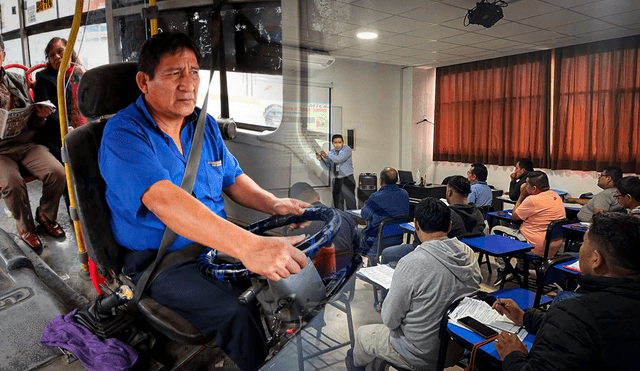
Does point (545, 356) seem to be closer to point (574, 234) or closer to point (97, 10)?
point (574, 234)

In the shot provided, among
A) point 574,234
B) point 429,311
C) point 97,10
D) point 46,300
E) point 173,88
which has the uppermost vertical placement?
point 97,10

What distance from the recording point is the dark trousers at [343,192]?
3.27 feet

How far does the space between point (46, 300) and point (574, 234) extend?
6.22 feet

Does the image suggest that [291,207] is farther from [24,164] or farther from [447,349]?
[24,164]

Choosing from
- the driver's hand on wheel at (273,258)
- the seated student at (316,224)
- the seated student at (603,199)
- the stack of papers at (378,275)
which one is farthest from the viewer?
the stack of papers at (378,275)

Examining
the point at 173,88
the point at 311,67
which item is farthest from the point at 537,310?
the point at 173,88

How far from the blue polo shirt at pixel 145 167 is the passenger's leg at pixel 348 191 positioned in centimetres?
31

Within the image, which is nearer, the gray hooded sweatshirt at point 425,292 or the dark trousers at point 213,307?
the dark trousers at point 213,307

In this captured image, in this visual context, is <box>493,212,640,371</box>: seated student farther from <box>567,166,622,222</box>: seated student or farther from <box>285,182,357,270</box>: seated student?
<box>285,182,357,270</box>: seated student

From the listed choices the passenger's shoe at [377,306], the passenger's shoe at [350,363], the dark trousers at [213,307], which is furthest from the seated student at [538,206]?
the dark trousers at [213,307]

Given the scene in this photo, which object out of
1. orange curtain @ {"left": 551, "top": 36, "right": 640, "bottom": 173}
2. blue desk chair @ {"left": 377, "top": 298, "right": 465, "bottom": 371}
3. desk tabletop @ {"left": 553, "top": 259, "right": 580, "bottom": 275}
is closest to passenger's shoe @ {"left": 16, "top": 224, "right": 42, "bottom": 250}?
blue desk chair @ {"left": 377, "top": 298, "right": 465, "bottom": 371}

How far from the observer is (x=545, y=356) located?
116 cm

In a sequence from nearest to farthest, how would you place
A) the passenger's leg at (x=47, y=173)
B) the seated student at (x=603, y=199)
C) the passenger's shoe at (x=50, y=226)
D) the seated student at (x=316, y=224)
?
the seated student at (x=603, y=199), the seated student at (x=316, y=224), the passenger's leg at (x=47, y=173), the passenger's shoe at (x=50, y=226)

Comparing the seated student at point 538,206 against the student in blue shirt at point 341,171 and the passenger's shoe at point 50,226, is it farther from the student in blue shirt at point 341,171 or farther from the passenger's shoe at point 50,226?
the passenger's shoe at point 50,226
